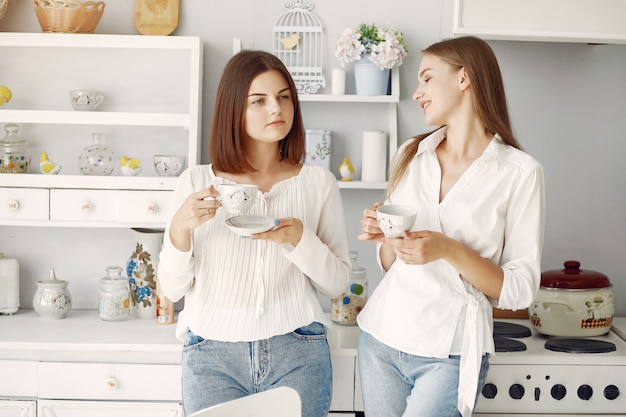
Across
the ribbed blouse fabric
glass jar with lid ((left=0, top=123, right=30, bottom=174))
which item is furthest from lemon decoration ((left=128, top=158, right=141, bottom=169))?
the ribbed blouse fabric

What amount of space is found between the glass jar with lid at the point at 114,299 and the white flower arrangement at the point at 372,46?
3.31 ft

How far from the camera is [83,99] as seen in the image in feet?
8.84

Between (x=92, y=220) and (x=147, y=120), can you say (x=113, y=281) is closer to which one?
(x=92, y=220)

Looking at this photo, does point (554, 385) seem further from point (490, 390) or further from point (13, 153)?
point (13, 153)

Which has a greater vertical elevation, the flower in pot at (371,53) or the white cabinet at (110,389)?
the flower in pot at (371,53)

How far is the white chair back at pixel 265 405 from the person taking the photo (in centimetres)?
149

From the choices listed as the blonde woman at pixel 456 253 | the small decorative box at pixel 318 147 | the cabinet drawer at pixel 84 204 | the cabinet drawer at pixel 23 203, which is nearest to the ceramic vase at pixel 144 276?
the cabinet drawer at pixel 84 204

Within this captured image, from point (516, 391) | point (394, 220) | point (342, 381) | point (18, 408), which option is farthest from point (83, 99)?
point (516, 391)

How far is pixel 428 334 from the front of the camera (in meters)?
1.92

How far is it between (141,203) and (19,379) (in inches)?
24.7

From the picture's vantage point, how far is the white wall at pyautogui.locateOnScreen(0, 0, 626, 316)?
2834mm

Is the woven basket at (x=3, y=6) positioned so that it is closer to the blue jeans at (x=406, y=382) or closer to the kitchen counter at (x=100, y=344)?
the kitchen counter at (x=100, y=344)

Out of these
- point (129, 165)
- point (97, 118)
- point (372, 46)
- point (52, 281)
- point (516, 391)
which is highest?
point (372, 46)

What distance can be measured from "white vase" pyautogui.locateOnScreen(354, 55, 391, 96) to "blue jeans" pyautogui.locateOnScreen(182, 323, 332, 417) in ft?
3.29
